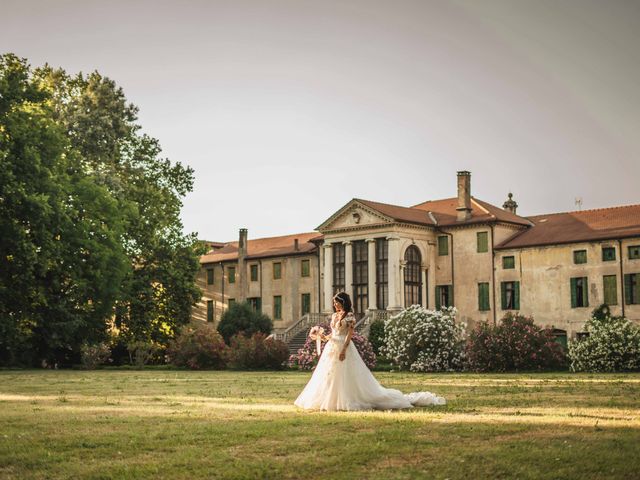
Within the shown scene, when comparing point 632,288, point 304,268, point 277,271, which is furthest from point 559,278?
point 277,271

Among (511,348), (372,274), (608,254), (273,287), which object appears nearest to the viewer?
(511,348)

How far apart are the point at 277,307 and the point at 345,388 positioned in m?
47.4

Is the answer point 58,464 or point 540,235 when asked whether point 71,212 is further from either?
point 58,464

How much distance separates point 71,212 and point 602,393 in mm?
29349

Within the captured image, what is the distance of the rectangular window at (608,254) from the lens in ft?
154

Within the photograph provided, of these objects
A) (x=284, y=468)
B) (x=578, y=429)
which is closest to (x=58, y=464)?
(x=284, y=468)

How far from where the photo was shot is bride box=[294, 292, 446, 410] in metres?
15.3

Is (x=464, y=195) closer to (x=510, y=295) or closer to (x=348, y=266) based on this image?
(x=510, y=295)

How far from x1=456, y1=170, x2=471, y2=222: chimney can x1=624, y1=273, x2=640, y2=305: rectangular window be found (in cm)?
1081

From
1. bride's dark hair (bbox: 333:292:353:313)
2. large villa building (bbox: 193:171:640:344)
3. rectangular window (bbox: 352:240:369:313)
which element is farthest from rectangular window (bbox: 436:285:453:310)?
bride's dark hair (bbox: 333:292:353:313)

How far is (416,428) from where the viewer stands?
12.1 meters

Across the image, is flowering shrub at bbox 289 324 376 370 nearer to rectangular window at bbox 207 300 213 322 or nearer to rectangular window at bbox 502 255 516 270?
rectangular window at bbox 502 255 516 270

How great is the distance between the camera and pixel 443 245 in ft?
179

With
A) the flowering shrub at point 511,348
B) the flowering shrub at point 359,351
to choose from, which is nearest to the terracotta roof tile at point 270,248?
the flowering shrub at point 359,351
